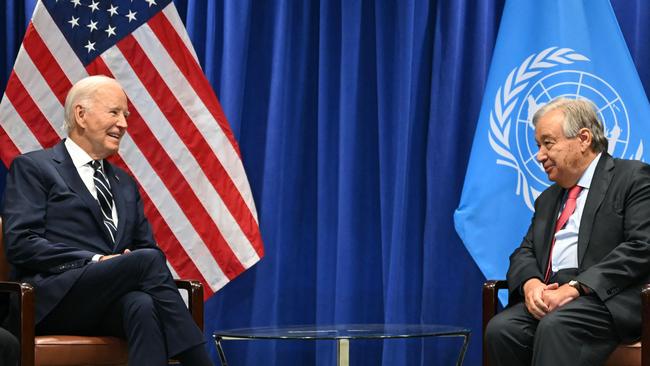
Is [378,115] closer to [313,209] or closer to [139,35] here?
[313,209]

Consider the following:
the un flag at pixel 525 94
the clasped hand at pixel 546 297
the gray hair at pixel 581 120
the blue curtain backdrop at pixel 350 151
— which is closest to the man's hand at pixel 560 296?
the clasped hand at pixel 546 297

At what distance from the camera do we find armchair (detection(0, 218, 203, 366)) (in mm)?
3488

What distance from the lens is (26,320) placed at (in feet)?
11.4

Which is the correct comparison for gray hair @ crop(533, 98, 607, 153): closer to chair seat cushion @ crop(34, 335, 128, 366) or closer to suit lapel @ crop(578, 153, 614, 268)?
suit lapel @ crop(578, 153, 614, 268)

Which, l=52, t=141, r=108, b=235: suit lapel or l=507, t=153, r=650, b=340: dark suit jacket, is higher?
l=52, t=141, r=108, b=235: suit lapel

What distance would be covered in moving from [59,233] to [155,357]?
2.33ft

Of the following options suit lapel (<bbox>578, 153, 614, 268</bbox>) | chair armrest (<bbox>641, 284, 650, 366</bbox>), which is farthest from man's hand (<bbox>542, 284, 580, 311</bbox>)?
chair armrest (<bbox>641, 284, 650, 366</bbox>)

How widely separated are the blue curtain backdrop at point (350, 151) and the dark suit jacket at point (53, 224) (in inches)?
44.1

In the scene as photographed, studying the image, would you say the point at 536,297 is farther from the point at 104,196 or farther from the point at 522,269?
the point at 104,196

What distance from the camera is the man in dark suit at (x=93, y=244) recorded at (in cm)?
376

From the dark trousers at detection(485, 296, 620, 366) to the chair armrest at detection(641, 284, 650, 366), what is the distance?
0.61 feet

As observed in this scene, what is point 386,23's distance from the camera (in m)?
5.20

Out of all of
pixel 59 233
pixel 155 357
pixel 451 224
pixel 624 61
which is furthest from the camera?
pixel 451 224

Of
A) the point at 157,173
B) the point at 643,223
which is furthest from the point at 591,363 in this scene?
the point at 157,173
